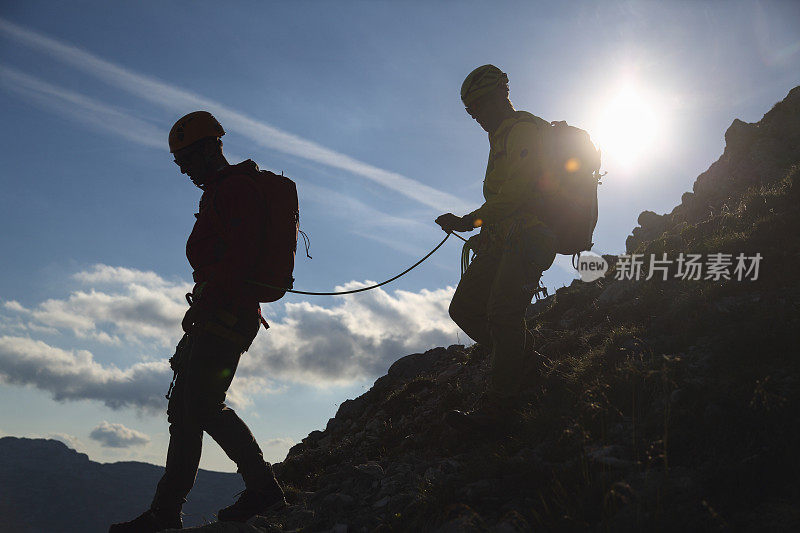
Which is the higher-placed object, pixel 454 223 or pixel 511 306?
pixel 454 223

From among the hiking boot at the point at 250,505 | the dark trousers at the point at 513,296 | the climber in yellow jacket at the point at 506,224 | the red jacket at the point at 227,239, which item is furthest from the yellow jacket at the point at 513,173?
the hiking boot at the point at 250,505

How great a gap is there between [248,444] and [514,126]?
4201 mm

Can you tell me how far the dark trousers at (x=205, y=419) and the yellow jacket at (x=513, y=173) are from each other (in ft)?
9.54

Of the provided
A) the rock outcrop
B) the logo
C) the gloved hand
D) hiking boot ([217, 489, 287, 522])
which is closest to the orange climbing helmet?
the gloved hand

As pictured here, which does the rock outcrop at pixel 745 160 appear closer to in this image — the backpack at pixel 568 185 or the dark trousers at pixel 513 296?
the backpack at pixel 568 185

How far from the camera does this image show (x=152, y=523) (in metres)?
4.63

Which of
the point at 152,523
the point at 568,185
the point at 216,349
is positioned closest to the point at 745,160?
the point at 568,185

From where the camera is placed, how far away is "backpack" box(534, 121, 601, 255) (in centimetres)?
552

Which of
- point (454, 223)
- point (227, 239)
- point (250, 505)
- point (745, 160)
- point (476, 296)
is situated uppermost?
point (745, 160)

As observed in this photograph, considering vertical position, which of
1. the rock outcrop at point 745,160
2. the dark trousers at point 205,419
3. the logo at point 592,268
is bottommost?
the dark trousers at point 205,419

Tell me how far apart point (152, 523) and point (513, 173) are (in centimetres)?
480

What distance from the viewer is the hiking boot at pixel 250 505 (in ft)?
15.9

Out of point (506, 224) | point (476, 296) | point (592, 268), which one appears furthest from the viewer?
point (592, 268)

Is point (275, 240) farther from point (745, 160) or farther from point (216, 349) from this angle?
point (745, 160)
